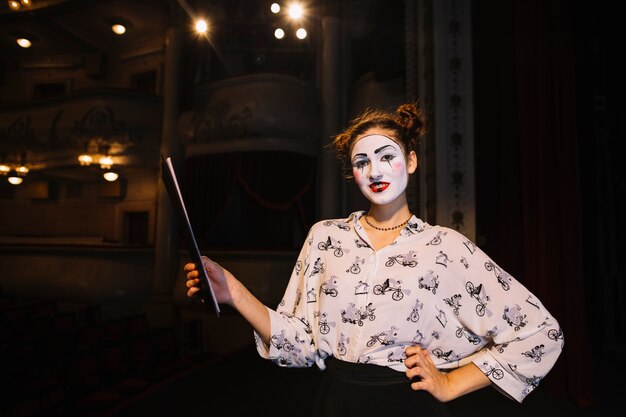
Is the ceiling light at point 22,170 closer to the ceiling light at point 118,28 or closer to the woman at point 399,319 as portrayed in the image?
the ceiling light at point 118,28

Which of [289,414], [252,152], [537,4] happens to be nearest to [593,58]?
[537,4]

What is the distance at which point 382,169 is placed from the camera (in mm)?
1124

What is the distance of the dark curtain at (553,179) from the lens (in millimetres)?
2664

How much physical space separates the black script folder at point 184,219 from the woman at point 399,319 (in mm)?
37

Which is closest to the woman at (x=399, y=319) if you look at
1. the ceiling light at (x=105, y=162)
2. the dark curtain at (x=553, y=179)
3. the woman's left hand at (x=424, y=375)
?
the woman's left hand at (x=424, y=375)

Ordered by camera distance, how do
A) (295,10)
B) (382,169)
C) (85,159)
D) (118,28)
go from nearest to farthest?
1. (382,169)
2. (295,10)
3. (85,159)
4. (118,28)

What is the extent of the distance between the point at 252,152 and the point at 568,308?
4.99 meters

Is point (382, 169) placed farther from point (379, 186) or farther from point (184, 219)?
point (184, 219)

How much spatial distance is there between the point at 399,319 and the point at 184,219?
622 mm

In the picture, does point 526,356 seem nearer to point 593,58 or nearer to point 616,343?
point 593,58

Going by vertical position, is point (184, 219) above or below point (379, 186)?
below

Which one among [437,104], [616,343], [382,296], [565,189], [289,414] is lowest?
[289,414]

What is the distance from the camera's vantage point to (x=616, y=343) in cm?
379

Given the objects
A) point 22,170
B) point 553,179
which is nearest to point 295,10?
point 553,179
